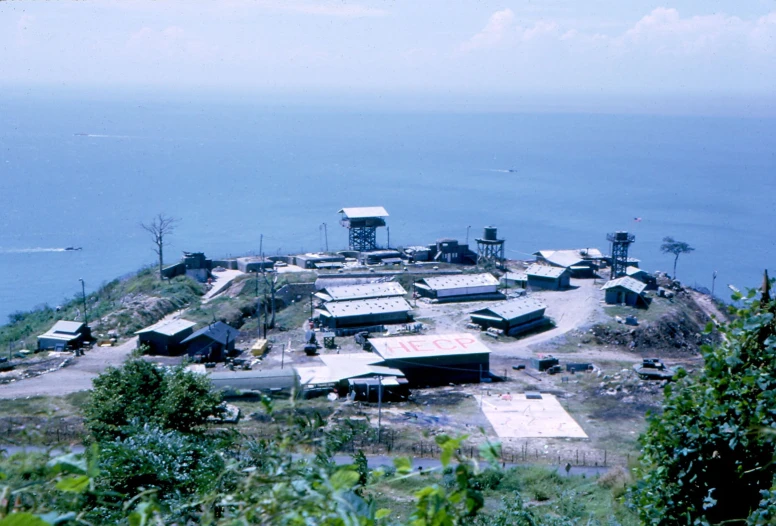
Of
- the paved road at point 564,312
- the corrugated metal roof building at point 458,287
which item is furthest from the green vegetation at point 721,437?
the corrugated metal roof building at point 458,287

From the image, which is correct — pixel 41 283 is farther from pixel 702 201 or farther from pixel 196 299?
pixel 702 201

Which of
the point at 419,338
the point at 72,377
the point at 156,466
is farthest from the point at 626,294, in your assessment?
the point at 156,466

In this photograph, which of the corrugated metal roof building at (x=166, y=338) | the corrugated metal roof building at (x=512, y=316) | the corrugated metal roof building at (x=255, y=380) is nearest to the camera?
the corrugated metal roof building at (x=255, y=380)

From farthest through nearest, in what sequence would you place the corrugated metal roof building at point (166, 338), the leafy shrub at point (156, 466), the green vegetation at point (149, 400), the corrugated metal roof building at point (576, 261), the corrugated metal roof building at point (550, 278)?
1. the corrugated metal roof building at point (576, 261)
2. the corrugated metal roof building at point (550, 278)
3. the corrugated metal roof building at point (166, 338)
4. the green vegetation at point (149, 400)
5. the leafy shrub at point (156, 466)

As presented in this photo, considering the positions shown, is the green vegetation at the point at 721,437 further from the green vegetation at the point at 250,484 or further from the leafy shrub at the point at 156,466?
the leafy shrub at the point at 156,466

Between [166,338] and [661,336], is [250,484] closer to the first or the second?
[166,338]

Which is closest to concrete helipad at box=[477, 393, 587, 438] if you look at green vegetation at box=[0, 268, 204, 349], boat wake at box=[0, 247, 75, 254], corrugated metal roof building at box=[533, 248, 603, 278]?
green vegetation at box=[0, 268, 204, 349]

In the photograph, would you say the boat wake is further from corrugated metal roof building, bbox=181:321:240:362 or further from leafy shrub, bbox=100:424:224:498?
leafy shrub, bbox=100:424:224:498
